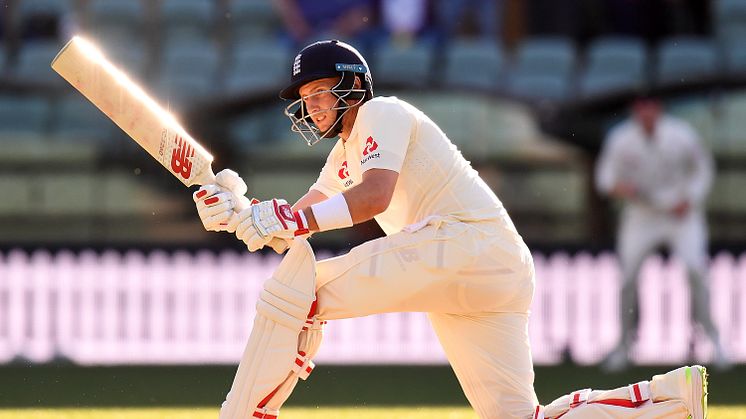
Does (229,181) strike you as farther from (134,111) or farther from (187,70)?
(187,70)

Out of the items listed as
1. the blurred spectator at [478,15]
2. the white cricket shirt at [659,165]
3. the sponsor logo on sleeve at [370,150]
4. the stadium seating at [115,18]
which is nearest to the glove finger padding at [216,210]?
the sponsor logo on sleeve at [370,150]

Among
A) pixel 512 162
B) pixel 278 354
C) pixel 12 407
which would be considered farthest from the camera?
pixel 512 162

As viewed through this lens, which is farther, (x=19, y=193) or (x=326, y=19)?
(x=326, y=19)

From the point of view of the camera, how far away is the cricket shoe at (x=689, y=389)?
4156 millimetres

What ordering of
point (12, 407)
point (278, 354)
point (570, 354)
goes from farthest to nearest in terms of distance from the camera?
point (570, 354)
point (12, 407)
point (278, 354)

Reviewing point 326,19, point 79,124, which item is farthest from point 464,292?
point 326,19

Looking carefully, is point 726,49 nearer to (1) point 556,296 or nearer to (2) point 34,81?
(1) point 556,296

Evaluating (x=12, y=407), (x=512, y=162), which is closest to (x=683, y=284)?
(x=512, y=162)

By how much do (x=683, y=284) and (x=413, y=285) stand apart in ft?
16.3

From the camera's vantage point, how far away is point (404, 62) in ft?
36.6

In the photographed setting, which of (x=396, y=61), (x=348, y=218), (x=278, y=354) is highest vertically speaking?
(x=396, y=61)

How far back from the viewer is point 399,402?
22.2 feet

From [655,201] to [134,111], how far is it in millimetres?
4772

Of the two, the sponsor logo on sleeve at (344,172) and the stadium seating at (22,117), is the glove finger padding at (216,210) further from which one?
the stadium seating at (22,117)
